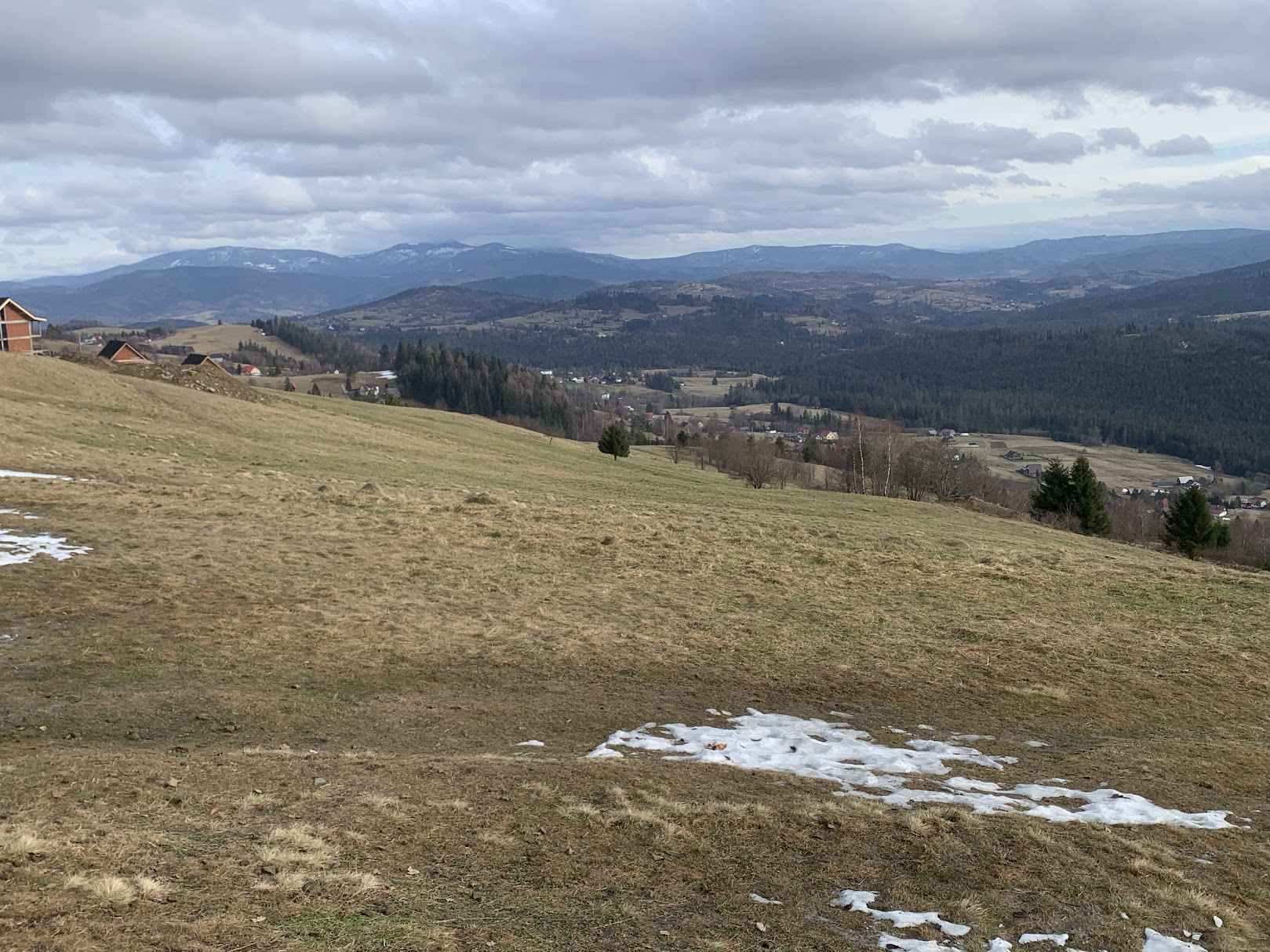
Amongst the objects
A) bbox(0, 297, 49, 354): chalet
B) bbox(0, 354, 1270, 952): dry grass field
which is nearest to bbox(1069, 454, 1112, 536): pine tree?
bbox(0, 354, 1270, 952): dry grass field

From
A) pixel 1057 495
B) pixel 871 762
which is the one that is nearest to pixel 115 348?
pixel 1057 495

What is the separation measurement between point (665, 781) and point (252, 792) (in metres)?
4.28

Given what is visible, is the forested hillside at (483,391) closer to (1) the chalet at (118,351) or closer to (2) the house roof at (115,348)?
(1) the chalet at (118,351)

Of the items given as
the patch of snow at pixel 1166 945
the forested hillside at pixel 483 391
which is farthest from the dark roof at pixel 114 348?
the patch of snow at pixel 1166 945

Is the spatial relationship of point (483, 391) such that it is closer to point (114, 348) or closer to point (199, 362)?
point (114, 348)

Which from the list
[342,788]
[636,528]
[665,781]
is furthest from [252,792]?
[636,528]

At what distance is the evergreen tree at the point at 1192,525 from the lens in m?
49.9

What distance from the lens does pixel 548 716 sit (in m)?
12.5

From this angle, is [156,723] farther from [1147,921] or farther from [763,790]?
[1147,921]

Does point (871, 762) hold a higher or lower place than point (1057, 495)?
higher

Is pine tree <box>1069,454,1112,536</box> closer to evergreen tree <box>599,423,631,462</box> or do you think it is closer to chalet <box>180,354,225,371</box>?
evergreen tree <box>599,423,631,462</box>

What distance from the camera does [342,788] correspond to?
902 centimetres

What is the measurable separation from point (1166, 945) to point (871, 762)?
475 centimetres

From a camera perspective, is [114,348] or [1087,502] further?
[114,348]
